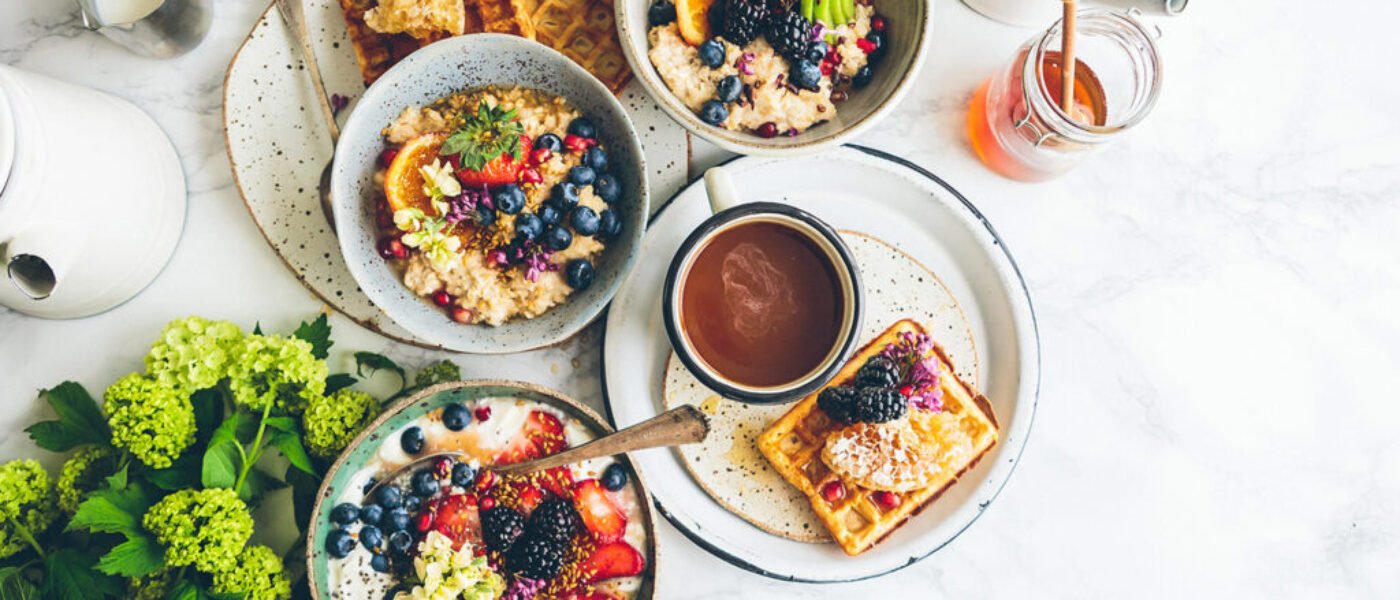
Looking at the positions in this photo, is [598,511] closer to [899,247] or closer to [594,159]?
[594,159]

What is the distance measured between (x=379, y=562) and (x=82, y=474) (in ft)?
2.04

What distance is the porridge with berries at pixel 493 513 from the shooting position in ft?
6.30

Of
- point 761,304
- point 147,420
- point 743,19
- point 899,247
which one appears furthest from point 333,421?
point 899,247

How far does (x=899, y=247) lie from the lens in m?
2.18

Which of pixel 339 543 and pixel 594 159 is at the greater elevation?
pixel 594 159

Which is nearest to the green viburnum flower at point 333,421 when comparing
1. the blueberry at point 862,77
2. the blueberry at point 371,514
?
the blueberry at point 371,514

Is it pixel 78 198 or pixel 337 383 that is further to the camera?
pixel 337 383

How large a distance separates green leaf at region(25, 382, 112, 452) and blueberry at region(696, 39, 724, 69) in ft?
4.67

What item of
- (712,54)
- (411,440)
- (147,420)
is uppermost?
(712,54)

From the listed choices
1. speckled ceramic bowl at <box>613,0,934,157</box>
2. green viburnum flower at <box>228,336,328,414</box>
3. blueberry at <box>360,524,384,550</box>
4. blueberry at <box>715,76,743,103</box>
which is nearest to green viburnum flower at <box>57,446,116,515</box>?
green viburnum flower at <box>228,336,328,414</box>

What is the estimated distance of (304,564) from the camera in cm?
207

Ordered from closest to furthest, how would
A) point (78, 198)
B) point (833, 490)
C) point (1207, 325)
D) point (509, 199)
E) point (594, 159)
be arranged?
1. point (78, 198)
2. point (509, 199)
3. point (594, 159)
4. point (833, 490)
5. point (1207, 325)

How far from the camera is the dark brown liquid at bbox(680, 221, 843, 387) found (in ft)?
6.39

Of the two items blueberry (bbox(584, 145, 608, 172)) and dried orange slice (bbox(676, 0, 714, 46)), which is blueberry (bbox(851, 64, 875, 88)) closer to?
dried orange slice (bbox(676, 0, 714, 46))
